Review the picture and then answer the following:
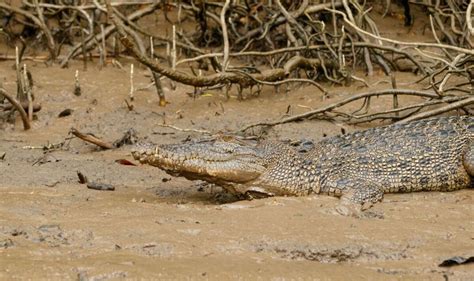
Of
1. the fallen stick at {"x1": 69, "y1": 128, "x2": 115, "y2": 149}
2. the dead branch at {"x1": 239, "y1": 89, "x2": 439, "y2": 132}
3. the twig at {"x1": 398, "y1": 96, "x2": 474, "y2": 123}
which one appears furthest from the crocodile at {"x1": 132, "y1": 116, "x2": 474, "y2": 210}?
the fallen stick at {"x1": 69, "y1": 128, "x2": 115, "y2": 149}

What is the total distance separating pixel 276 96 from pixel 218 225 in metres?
3.28

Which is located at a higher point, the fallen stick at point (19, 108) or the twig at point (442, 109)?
the twig at point (442, 109)

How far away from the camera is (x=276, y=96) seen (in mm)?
7949

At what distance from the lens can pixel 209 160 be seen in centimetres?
551

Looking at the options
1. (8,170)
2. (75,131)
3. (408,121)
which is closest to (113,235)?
(8,170)

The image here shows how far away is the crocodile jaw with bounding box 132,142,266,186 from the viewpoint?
540cm

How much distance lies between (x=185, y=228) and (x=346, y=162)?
1.47 metres

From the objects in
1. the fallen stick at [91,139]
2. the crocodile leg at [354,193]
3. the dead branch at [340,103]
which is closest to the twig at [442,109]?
the dead branch at [340,103]

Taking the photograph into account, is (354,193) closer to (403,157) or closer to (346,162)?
(346,162)

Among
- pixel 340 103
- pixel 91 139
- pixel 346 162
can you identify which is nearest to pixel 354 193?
pixel 346 162

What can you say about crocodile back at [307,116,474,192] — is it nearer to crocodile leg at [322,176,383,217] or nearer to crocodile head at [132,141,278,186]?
crocodile leg at [322,176,383,217]

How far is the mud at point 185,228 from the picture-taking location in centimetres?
421

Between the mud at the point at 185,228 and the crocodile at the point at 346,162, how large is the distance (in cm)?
12

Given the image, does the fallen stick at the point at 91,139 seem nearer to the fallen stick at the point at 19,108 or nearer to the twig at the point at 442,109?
the fallen stick at the point at 19,108
